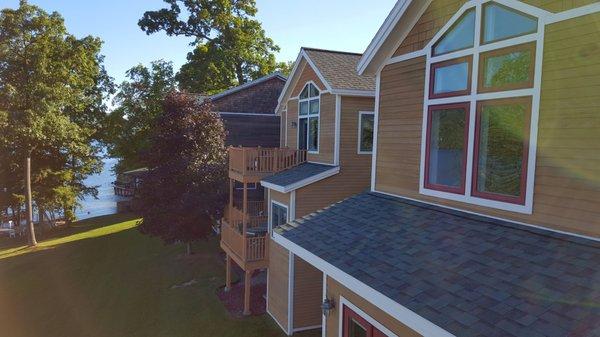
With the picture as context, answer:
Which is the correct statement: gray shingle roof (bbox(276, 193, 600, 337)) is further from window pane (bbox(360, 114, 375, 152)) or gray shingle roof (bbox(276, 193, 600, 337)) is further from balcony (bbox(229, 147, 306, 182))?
balcony (bbox(229, 147, 306, 182))

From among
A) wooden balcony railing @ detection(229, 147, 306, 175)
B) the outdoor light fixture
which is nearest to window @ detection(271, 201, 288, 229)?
wooden balcony railing @ detection(229, 147, 306, 175)

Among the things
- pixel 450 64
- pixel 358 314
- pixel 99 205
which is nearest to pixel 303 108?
pixel 450 64

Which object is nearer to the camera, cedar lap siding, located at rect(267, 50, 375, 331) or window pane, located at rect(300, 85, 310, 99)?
cedar lap siding, located at rect(267, 50, 375, 331)

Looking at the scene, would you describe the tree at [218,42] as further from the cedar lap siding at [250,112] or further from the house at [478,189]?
the house at [478,189]

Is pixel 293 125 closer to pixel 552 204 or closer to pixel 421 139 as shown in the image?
pixel 421 139

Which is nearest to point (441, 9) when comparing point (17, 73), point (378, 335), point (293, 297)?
point (378, 335)

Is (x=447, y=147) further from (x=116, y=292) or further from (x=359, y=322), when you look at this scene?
(x=116, y=292)
